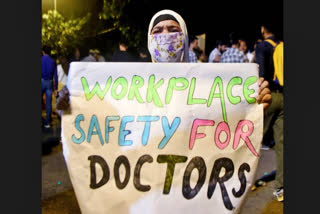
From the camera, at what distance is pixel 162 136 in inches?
87.1

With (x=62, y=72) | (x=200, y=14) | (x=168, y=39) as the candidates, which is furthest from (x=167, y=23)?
(x=200, y=14)

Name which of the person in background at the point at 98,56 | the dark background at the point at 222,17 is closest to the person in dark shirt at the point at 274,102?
the person in background at the point at 98,56

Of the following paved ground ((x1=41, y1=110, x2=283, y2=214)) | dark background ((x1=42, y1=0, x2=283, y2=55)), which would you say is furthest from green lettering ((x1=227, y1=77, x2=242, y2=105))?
dark background ((x1=42, y1=0, x2=283, y2=55))

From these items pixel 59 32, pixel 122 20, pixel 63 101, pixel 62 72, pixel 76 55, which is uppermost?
pixel 122 20

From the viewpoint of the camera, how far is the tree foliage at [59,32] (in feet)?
29.5

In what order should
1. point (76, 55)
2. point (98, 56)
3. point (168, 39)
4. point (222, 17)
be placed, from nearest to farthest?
point (168, 39), point (76, 55), point (98, 56), point (222, 17)

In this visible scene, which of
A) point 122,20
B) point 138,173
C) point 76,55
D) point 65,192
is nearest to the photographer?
point 138,173

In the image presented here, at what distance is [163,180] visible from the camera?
7.16ft

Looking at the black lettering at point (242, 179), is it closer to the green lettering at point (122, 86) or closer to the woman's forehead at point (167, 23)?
the green lettering at point (122, 86)

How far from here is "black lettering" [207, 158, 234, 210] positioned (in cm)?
218

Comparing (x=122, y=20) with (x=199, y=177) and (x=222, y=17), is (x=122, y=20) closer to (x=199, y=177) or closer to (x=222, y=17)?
(x=222, y=17)

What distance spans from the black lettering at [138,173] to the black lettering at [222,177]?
0.35 metres

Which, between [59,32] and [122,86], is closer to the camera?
[122,86]

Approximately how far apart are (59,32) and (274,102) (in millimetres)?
6339
